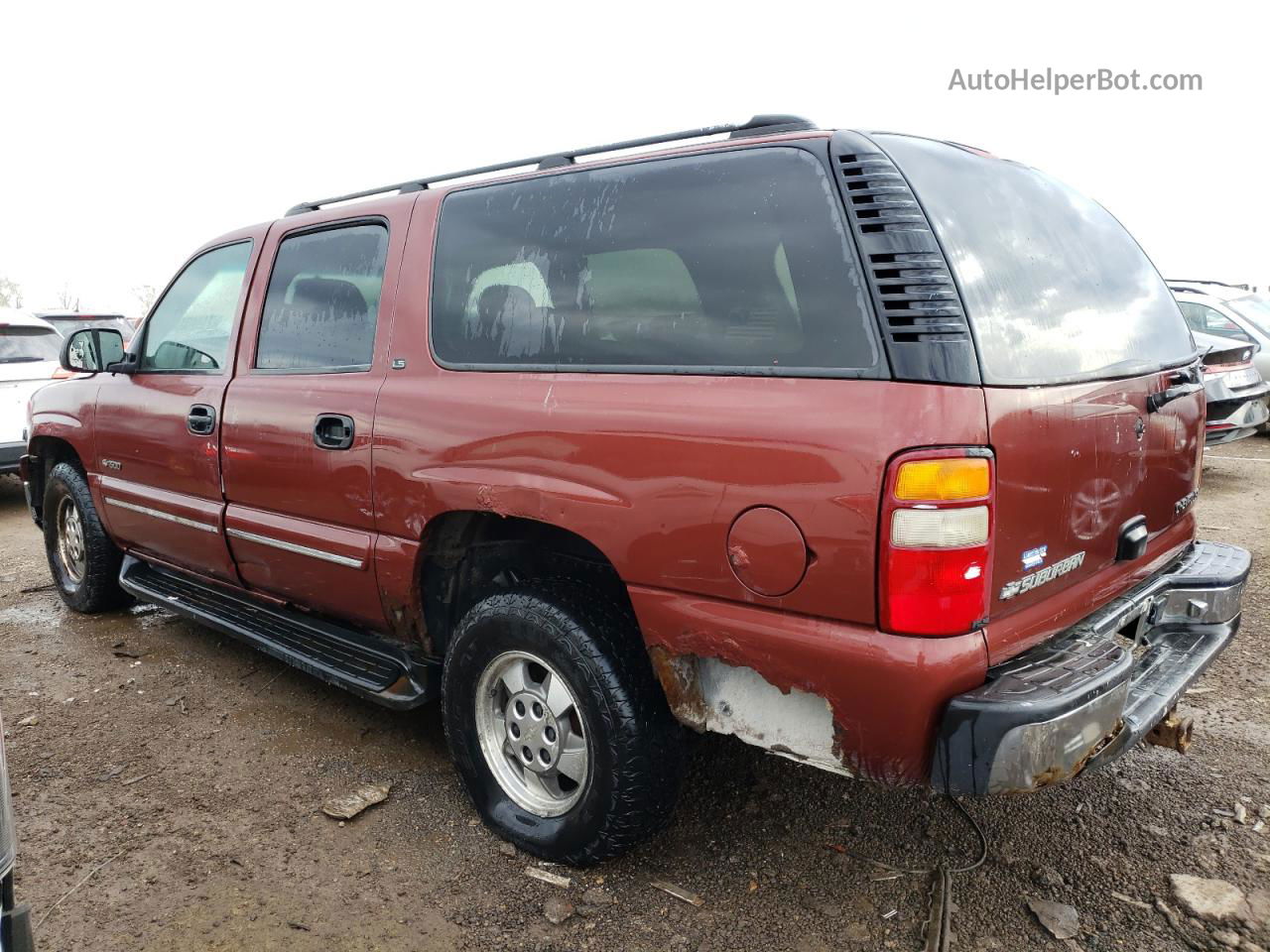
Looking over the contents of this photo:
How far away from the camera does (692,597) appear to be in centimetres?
214

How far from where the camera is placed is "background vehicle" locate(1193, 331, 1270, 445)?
7.06m

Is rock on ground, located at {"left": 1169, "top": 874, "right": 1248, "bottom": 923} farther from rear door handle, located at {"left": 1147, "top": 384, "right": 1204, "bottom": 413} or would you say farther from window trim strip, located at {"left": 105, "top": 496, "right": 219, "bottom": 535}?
window trim strip, located at {"left": 105, "top": 496, "right": 219, "bottom": 535}

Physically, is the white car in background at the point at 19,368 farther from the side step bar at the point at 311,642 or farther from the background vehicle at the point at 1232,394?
the background vehicle at the point at 1232,394

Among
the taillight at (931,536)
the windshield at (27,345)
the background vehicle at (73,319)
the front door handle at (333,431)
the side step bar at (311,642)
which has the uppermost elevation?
the background vehicle at (73,319)

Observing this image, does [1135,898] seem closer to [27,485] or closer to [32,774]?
[32,774]

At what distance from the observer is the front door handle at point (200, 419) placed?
3.47 m

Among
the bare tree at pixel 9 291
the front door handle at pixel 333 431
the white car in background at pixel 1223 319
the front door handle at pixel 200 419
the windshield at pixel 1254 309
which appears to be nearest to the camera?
the front door handle at pixel 333 431

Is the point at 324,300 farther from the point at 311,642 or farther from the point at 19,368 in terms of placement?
the point at 19,368

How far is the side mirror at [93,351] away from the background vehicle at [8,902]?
9.75ft

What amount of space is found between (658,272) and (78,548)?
4.05 m

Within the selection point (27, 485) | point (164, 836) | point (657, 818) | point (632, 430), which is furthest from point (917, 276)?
point (27, 485)

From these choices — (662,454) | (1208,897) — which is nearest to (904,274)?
(662,454)

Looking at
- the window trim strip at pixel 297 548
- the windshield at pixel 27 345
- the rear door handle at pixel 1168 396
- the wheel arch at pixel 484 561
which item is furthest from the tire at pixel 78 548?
the rear door handle at pixel 1168 396

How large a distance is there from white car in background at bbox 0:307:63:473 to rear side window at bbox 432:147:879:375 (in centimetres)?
665
